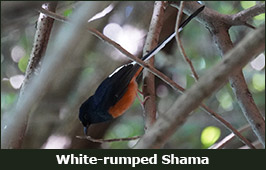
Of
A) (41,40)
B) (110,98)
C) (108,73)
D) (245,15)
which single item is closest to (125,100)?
(110,98)

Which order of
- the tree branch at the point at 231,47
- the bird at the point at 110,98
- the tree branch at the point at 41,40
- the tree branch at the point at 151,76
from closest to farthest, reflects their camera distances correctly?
the tree branch at the point at 231,47
the tree branch at the point at 41,40
the tree branch at the point at 151,76
the bird at the point at 110,98

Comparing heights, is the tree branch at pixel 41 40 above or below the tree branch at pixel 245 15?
below

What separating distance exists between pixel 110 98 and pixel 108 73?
6.6 inches

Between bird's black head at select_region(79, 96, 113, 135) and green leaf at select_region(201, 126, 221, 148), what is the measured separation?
634mm

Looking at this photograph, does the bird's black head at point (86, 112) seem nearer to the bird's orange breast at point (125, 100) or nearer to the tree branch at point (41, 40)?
the bird's orange breast at point (125, 100)

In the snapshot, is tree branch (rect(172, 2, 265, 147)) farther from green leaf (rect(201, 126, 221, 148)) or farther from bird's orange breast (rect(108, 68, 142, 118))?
green leaf (rect(201, 126, 221, 148))

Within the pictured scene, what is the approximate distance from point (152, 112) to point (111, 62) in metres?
0.71

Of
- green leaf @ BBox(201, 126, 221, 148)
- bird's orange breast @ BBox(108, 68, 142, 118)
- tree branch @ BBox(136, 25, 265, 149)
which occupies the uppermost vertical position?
bird's orange breast @ BBox(108, 68, 142, 118)

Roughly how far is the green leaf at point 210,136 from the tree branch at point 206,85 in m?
1.60

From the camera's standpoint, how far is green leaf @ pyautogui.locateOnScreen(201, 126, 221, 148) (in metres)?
2.36

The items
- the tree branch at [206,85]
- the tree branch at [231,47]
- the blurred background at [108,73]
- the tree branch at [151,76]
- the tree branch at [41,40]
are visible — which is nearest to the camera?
the tree branch at [206,85]

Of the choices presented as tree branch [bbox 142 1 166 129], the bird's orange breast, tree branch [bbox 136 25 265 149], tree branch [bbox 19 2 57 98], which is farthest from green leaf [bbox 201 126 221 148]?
tree branch [bbox 136 25 265 149]

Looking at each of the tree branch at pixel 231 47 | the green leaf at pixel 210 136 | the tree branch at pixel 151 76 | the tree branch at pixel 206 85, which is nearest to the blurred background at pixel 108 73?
the green leaf at pixel 210 136

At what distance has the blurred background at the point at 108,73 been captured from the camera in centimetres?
234
